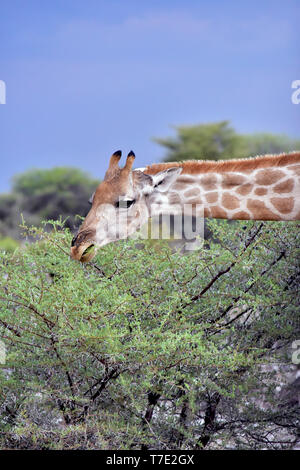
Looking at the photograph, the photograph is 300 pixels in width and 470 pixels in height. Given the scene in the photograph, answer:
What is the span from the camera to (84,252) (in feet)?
16.5

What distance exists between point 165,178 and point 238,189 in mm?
546

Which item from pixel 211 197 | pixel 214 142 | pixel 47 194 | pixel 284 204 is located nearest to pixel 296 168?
pixel 284 204

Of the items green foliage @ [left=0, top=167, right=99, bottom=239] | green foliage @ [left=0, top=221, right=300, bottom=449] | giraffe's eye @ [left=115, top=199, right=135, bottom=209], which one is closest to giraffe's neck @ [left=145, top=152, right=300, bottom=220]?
giraffe's eye @ [left=115, top=199, right=135, bottom=209]

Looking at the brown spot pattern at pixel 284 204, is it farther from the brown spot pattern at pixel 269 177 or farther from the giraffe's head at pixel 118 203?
the giraffe's head at pixel 118 203

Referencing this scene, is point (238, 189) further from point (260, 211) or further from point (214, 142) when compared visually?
point (214, 142)

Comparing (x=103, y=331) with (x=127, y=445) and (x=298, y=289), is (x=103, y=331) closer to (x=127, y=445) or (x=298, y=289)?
(x=127, y=445)

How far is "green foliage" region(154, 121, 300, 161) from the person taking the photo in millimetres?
23297

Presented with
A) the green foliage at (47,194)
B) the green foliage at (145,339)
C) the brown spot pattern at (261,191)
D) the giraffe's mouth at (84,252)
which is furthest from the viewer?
the green foliage at (47,194)

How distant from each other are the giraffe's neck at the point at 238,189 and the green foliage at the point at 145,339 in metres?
0.33

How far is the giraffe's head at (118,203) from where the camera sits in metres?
5.04

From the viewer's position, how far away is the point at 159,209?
5316mm

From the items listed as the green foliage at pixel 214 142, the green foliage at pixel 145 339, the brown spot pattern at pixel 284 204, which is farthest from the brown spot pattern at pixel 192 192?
the green foliage at pixel 214 142

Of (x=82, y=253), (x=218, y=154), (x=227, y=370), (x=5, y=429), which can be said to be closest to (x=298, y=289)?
(x=227, y=370)
